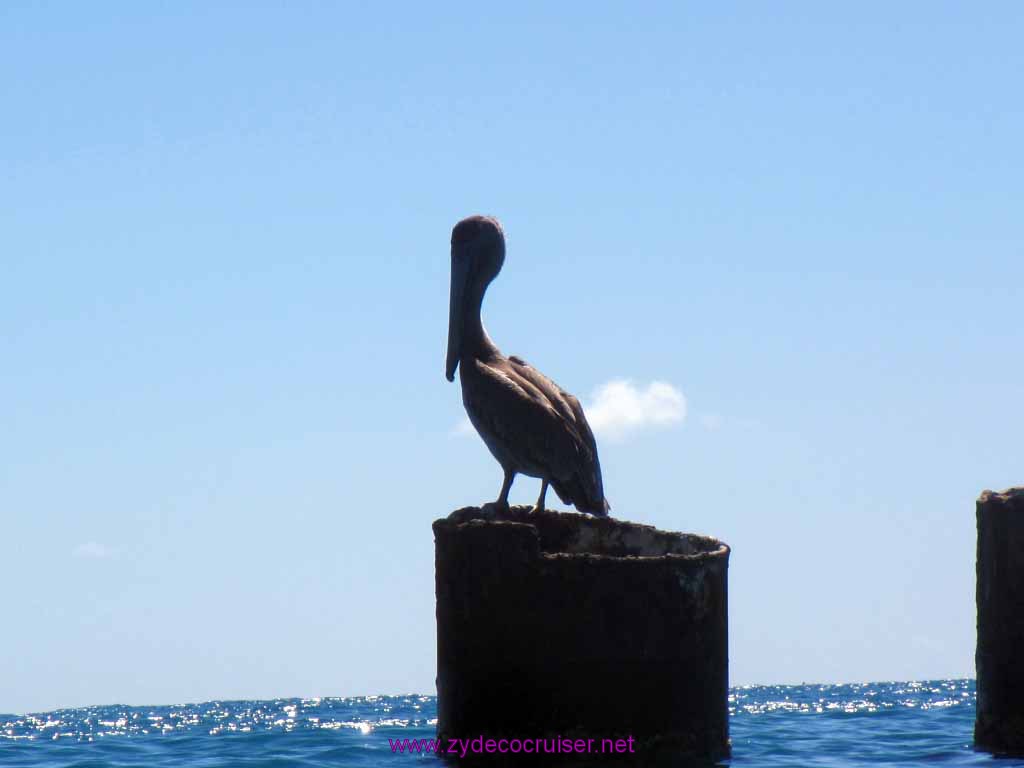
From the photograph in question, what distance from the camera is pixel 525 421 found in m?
11.0

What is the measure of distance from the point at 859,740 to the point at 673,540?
5.11 m

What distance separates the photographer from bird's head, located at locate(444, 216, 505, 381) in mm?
11820

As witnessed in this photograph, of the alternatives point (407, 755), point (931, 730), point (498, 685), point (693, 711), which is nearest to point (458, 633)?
point (498, 685)

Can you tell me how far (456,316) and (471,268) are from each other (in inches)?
14.3

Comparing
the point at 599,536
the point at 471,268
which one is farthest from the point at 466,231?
the point at 599,536

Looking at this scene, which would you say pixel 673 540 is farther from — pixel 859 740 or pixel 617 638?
pixel 859 740

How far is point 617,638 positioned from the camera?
29.8 feet

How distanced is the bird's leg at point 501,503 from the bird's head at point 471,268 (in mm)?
997

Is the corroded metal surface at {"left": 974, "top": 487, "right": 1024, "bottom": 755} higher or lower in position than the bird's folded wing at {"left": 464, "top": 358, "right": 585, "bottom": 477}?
lower

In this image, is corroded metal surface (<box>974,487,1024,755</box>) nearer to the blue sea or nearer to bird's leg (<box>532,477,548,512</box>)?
the blue sea

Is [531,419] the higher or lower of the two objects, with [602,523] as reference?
higher

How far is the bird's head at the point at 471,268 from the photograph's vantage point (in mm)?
11820

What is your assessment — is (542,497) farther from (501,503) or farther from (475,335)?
(475,335)

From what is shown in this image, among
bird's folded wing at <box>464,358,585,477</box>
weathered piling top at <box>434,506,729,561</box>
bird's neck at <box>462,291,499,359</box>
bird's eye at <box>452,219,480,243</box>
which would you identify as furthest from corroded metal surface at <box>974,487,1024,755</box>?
bird's eye at <box>452,219,480,243</box>
